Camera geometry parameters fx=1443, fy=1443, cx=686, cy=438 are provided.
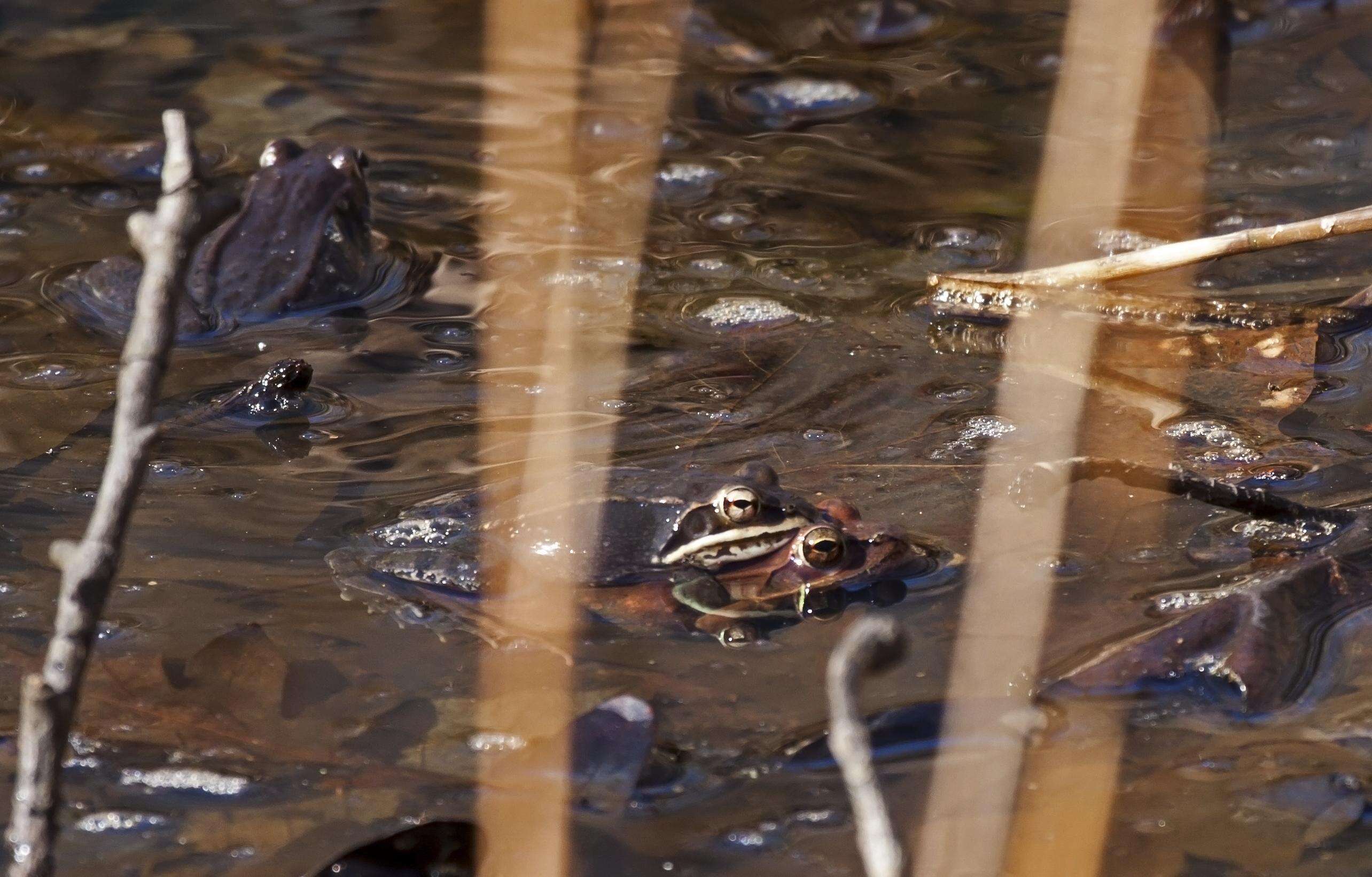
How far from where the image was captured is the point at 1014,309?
12.9 ft

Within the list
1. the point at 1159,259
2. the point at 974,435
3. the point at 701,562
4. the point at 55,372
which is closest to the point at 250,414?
the point at 55,372

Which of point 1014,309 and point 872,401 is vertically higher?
point 1014,309

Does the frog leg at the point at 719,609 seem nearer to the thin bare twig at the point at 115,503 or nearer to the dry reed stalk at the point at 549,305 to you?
the dry reed stalk at the point at 549,305

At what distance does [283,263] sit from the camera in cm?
430

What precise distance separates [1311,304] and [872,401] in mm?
1305

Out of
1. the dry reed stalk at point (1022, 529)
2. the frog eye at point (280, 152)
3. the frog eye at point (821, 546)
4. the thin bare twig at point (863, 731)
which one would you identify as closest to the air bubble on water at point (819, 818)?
the dry reed stalk at point (1022, 529)

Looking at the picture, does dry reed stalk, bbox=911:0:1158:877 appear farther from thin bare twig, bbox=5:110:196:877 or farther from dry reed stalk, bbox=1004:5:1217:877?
thin bare twig, bbox=5:110:196:877

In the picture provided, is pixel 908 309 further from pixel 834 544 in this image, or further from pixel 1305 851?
pixel 1305 851

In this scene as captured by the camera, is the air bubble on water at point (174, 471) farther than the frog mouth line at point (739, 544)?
Yes

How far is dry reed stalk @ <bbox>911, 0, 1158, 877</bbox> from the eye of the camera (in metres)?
2.12

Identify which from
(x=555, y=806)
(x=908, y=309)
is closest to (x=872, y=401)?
(x=908, y=309)

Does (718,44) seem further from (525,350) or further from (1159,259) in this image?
(1159,259)

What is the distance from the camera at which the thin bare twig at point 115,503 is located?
1.47 meters

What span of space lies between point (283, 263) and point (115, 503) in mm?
2943
